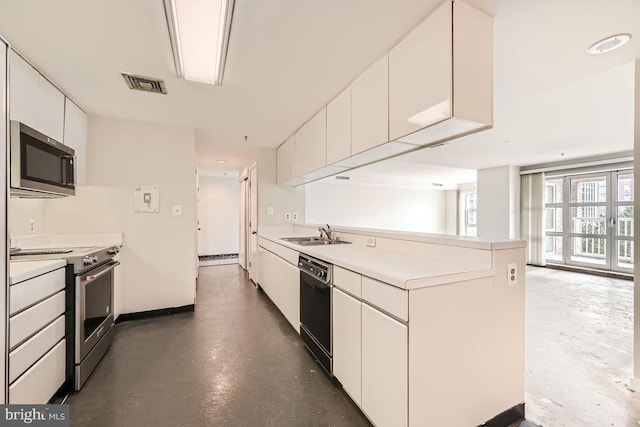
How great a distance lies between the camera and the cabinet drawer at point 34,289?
54.8 inches

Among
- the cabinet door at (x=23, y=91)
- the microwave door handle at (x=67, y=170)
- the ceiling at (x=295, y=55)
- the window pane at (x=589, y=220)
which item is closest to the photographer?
the ceiling at (x=295, y=55)

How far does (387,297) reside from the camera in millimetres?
1380

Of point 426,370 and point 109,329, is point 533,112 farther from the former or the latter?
point 109,329

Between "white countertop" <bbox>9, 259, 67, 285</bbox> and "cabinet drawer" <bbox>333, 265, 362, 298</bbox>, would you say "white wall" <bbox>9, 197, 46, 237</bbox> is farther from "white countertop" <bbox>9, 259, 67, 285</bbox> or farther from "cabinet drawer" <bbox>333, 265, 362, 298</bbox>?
"cabinet drawer" <bbox>333, 265, 362, 298</bbox>

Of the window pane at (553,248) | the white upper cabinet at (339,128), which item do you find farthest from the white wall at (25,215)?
the window pane at (553,248)

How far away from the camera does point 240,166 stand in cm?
612

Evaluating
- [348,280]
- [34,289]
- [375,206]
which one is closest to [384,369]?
[348,280]

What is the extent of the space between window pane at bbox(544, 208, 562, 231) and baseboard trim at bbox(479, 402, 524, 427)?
6.47 metres

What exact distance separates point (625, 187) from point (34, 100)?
8.88 m

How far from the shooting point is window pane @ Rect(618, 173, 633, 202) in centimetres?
536

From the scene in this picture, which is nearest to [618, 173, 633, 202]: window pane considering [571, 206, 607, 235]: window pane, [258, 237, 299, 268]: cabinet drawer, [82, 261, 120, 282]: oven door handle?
[571, 206, 607, 235]: window pane

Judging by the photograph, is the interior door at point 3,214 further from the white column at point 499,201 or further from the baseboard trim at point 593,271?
the baseboard trim at point 593,271

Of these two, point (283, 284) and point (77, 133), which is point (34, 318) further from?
point (77, 133)

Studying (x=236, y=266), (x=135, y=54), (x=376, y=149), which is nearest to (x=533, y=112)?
(x=376, y=149)
